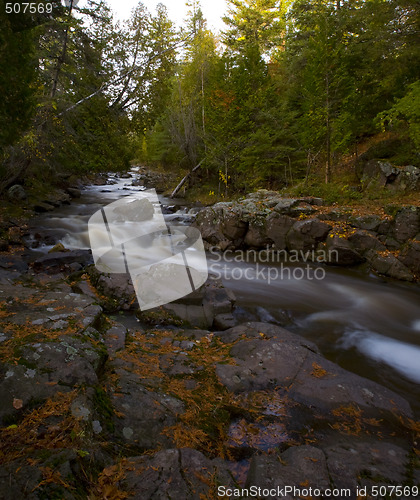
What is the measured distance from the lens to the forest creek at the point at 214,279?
2.10 m

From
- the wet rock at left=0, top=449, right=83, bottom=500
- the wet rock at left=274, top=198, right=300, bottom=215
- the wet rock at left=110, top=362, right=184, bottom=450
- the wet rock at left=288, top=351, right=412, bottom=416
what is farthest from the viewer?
the wet rock at left=274, top=198, right=300, bottom=215

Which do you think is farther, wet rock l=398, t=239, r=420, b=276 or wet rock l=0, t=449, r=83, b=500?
wet rock l=398, t=239, r=420, b=276

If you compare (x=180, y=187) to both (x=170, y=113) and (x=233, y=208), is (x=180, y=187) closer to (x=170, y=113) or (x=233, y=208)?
(x=170, y=113)

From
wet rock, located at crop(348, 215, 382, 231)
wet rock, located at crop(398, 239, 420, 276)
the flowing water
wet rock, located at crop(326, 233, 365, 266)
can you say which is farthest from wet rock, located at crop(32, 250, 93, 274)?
wet rock, located at crop(398, 239, 420, 276)

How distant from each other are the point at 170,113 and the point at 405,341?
2023cm

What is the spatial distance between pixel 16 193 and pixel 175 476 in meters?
15.4

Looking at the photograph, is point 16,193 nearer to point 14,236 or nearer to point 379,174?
point 14,236

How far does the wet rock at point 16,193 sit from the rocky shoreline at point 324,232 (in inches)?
349

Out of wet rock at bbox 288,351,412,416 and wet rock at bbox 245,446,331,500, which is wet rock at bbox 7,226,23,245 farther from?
wet rock at bbox 245,446,331,500

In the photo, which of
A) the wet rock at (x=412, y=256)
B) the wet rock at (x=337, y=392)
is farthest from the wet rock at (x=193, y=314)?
the wet rock at (x=412, y=256)

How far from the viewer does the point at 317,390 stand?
3422mm

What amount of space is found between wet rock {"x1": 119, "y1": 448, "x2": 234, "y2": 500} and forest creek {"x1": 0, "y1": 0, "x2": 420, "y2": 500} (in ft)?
0.04

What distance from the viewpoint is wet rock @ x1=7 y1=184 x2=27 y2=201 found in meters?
13.2

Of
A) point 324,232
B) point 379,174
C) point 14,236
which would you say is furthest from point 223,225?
point 14,236
